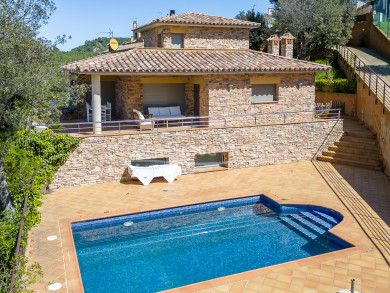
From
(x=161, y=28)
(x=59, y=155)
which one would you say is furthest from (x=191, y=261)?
(x=161, y=28)

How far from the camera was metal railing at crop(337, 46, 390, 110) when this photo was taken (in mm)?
20609

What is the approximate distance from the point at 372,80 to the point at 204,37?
1095 cm

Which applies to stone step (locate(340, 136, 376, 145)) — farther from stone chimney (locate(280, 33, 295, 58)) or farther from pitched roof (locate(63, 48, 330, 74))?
stone chimney (locate(280, 33, 295, 58))

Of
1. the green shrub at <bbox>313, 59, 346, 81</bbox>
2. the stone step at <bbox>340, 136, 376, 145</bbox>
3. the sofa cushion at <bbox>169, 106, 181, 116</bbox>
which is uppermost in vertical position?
the green shrub at <bbox>313, 59, 346, 81</bbox>

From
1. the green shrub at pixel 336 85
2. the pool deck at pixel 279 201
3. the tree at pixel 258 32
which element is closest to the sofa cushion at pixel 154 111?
the pool deck at pixel 279 201

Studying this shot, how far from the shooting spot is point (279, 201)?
15.6 meters

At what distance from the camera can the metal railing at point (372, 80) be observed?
67.6 feet

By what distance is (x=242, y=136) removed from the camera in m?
20.6

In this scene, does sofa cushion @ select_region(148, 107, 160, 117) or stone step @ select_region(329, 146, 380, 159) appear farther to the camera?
sofa cushion @ select_region(148, 107, 160, 117)

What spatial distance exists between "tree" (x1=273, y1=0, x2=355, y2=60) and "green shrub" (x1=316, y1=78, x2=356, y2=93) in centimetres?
386

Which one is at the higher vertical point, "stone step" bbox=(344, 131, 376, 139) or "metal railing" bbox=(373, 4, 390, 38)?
"metal railing" bbox=(373, 4, 390, 38)

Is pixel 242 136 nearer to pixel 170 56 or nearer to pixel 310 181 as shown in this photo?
pixel 310 181

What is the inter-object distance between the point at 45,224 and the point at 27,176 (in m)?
1.89

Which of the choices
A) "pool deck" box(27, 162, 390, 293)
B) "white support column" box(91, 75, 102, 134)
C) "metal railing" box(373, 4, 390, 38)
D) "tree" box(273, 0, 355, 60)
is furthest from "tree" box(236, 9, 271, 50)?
"white support column" box(91, 75, 102, 134)
